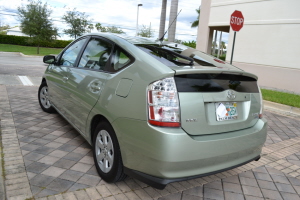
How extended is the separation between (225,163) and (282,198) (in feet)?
3.02

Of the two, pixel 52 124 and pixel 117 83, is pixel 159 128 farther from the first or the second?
pixel 52 124

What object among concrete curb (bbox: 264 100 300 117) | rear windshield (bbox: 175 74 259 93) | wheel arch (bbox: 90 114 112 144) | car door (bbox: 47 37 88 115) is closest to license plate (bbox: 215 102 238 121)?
rear windshield (bbox: 175 74 259 93)

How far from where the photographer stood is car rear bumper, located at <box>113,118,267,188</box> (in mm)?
2109

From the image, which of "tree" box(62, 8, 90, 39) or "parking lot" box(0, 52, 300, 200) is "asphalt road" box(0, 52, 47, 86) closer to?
"parking lot" box(0, 52, 300, 200)

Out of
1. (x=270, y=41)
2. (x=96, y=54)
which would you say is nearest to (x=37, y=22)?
(x=270, y=41)

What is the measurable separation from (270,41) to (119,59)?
38.3 ft

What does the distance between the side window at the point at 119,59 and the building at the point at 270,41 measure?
35.9 ft

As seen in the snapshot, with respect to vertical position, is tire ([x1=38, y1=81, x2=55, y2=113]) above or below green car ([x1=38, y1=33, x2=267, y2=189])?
below

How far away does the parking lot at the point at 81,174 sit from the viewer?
8.58 ft

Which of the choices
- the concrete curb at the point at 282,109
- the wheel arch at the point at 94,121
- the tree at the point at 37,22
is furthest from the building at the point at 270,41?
the tree at the point at 37,22

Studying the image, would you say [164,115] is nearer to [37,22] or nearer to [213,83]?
[213,83]

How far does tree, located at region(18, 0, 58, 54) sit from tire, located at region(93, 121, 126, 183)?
1065 inches

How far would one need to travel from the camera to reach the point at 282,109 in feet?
23.7

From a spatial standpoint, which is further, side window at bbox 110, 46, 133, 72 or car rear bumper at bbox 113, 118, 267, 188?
side window at bbox 110, 46, 133, 72
